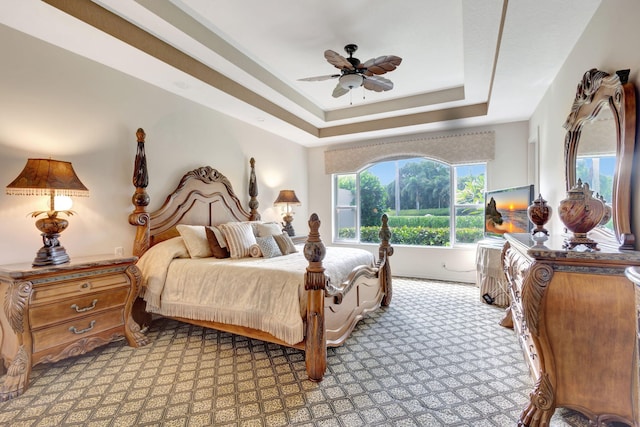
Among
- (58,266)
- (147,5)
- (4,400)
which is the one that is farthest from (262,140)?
(4,400)

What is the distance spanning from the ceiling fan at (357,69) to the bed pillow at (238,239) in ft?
5.93

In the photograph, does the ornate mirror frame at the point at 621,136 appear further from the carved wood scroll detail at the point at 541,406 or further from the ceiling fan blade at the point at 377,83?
the ceiling fan blade at the point at 377,83

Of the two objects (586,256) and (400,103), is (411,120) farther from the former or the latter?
(586,256)

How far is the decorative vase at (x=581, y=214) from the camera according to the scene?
→ 1.65 meters

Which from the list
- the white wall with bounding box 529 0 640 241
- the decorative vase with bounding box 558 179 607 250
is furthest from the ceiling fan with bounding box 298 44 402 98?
the decorative vase with bounding box 558 179 607 250

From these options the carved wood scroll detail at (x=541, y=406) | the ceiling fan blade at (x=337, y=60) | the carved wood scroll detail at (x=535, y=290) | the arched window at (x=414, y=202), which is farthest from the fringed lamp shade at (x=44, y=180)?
the arched window at (x=414, y=202)

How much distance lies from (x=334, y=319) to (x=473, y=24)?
2.74 meters

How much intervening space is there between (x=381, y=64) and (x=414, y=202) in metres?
3.46

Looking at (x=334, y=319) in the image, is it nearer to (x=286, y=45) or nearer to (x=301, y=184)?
(x=286, y=45)

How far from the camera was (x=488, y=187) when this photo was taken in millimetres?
4965

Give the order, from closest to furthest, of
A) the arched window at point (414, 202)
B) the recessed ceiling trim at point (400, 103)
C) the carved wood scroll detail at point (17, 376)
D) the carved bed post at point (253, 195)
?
the carved wood scroll detail at point (17, 376)
the recessed ceiling trim at point (400, 103)
the carved bed post at point (253, 195)
the arched window at point (414, 202)

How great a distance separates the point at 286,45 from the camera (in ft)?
10.4

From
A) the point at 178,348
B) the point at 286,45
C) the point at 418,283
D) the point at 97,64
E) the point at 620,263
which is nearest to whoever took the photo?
the point at 620,263

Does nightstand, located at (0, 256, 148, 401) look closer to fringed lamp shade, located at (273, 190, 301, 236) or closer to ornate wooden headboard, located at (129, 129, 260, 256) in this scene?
ornate wooden headboard, located at (129, 129, 260, 256)
